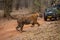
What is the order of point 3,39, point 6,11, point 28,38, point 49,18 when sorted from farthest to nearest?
point 6,11 → point 49,18 → point 3,39 → point 28,38

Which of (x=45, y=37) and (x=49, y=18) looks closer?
(x=45, y=37)

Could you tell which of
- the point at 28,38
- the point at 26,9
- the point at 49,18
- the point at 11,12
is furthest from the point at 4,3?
the point at 28,38

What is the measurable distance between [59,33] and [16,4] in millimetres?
18287

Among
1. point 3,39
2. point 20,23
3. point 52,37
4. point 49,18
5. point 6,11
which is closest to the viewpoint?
point 52,37

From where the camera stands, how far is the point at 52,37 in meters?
7.85

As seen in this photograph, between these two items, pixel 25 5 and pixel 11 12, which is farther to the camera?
pixel 25 5

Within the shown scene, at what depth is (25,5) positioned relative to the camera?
2617 cm

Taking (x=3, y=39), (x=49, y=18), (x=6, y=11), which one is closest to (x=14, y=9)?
(x=6, y=11)

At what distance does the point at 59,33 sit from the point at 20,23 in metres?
5.07

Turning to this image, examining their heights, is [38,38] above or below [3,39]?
above

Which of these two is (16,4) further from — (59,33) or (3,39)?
(59,33)

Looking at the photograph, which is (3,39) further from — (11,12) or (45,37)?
(11,12)

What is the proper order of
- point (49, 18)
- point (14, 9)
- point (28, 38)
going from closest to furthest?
point (28, 38)
point (49, 18)
point (14, 9)

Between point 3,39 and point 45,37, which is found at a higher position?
point 45,37
